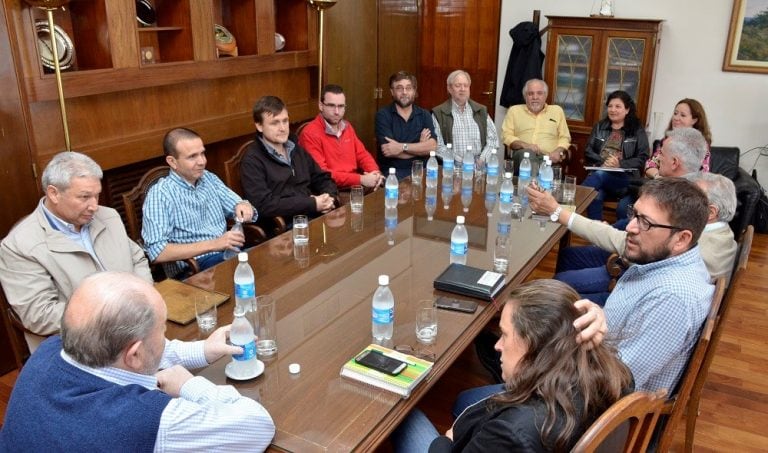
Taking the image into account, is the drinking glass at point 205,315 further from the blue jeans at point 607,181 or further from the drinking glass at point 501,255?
the blue jeans at point 607,181

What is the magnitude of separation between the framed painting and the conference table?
2.89m

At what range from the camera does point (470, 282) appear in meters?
2.20

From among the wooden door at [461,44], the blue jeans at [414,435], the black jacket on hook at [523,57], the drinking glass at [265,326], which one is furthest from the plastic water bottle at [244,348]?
the wooden door at [461,44]

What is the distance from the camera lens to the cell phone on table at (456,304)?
81.1 inches

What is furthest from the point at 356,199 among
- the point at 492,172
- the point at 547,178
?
the point at 547,178

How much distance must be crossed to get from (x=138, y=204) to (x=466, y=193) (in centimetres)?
171

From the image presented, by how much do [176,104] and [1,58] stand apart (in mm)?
1148

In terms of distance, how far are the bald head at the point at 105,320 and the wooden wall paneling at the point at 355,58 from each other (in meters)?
3.80

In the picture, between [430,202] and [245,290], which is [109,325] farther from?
[430,202]

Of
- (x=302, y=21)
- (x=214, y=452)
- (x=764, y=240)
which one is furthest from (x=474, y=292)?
(x=764, y=240)

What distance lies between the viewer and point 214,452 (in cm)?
136

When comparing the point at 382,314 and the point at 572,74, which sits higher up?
the point at 572,74

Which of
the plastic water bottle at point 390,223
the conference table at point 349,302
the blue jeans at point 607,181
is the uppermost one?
the plastic water bottle at point 390,223

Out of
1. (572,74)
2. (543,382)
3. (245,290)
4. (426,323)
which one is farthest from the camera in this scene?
(572,74)
